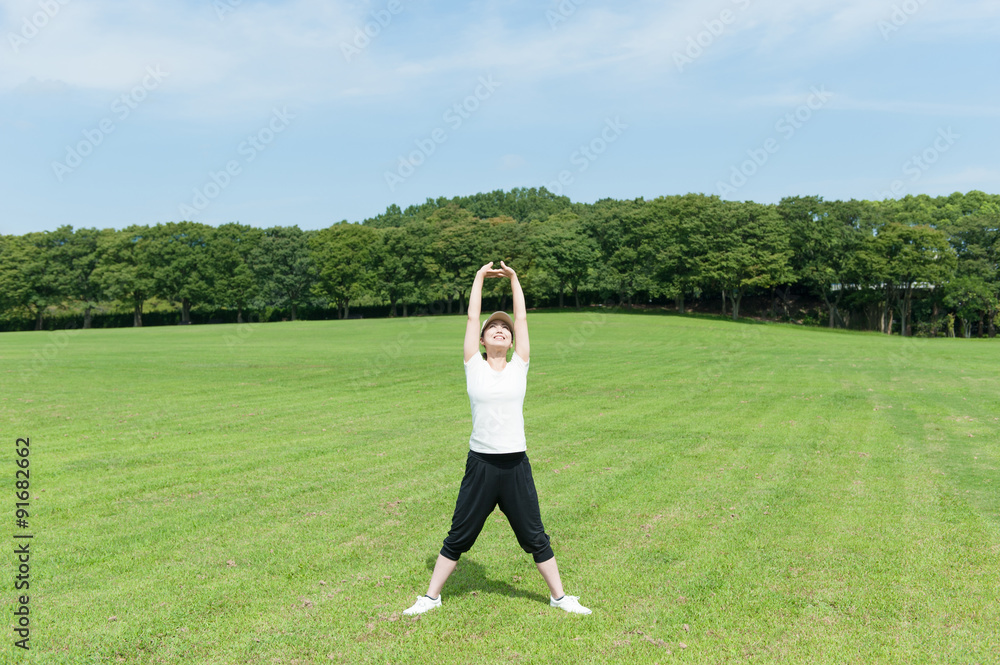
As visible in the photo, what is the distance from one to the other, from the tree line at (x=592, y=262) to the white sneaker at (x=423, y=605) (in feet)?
252

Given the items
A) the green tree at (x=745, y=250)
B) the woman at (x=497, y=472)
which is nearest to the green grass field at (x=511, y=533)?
the woman at (x=497, y=472)

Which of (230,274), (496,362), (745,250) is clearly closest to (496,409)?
(496,362)

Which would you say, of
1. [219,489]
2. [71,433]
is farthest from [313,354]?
[219,489]

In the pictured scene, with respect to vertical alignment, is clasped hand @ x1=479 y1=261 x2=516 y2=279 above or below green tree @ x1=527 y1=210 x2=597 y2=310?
below

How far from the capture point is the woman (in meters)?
5.93

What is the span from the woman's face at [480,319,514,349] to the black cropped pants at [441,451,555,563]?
38.3 inches

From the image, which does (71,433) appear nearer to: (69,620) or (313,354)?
(69,620)

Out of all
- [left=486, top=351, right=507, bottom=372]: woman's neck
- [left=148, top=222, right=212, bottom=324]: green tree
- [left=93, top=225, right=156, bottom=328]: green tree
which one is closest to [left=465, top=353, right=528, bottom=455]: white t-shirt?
[left=486, top=351, right=507, bottom=372]: woman's neck

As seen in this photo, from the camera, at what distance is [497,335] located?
6148mm

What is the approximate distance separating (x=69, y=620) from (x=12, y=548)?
2.42 metres

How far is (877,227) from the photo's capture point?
8125 centimetres

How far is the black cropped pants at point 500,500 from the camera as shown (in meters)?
5.94

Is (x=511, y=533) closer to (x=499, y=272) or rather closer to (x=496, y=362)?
(x=496, y=362)

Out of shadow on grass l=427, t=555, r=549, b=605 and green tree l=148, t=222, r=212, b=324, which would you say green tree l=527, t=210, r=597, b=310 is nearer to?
green tree l=148, t=222, r=212, b=324
